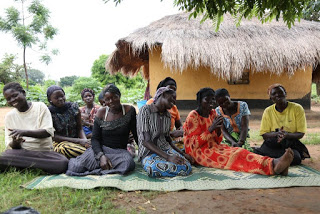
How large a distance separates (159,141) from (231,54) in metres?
5.97

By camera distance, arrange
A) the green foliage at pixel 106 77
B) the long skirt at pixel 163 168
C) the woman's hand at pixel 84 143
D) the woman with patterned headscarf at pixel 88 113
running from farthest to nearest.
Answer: the green foliage at pixel 106 77 < the woman with patterned headscarf at pixel 88 113 < the woman's hand at pixel 84 143 < the long skirt at pixel 163 168

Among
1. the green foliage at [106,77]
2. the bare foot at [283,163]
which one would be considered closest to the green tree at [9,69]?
the green foliage at [106,77]

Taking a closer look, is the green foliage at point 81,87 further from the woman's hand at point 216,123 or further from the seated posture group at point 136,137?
the woman's hand at point 216,123

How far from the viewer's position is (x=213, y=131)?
13.1 ft

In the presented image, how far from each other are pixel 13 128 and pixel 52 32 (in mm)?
12168

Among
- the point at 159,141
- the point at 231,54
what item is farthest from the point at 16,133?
the point at 231,54

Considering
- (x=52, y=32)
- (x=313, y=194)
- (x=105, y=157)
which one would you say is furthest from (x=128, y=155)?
(x=52, y=32)

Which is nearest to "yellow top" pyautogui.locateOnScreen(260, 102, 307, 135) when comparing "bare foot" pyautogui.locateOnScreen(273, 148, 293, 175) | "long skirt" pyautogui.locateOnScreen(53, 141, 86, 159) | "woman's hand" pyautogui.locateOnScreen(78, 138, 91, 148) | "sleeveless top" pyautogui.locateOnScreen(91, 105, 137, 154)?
"bare foot" pyautogui.locateOnScreen(273, 148, 293, 175)

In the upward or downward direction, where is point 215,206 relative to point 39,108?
downward

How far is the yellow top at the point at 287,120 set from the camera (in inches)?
157

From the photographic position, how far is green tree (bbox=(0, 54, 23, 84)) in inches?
723

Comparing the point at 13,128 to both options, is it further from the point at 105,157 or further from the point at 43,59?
the point at 43,59

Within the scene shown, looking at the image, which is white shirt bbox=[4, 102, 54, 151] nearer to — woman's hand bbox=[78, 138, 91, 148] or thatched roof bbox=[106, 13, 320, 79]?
woman's hand bbox=[78, 138, 91, 148]

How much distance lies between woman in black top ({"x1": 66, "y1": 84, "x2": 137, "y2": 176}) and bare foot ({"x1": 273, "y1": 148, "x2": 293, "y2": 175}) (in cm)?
171
